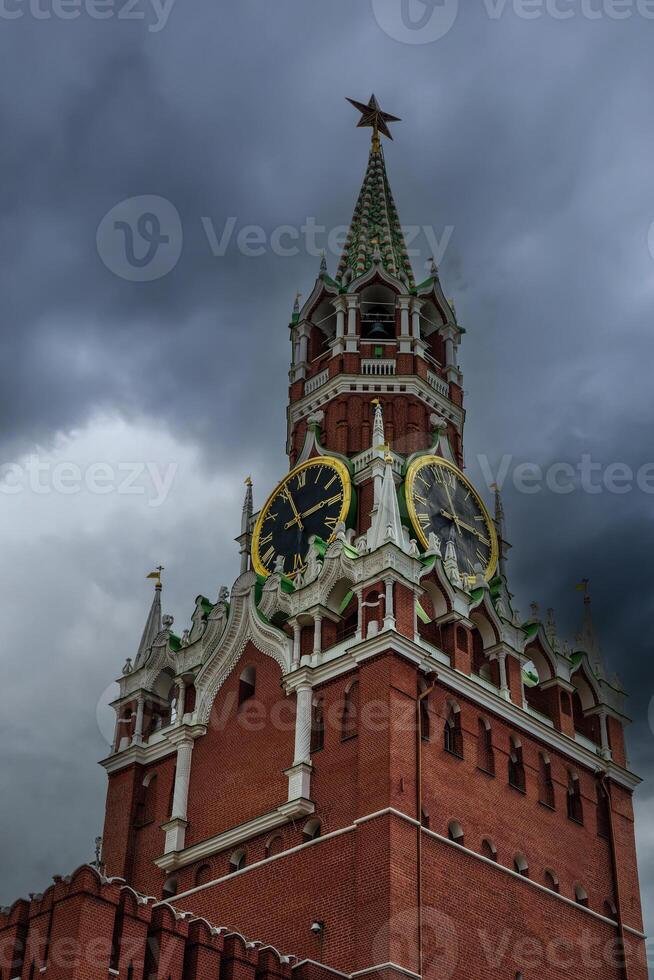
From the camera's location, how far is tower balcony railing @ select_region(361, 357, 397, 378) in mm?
56656

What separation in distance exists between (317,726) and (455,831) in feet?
16.7

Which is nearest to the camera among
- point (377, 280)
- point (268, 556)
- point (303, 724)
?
point (303, 724)

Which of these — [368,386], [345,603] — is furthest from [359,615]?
[368,386]

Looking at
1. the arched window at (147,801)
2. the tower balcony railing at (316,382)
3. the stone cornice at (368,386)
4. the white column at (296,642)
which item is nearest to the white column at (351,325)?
the tower balcony railing at (316,382)

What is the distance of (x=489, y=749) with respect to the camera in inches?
1764

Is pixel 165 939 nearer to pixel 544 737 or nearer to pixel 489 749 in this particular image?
→ pixel 489 749

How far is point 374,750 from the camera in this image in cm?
4072

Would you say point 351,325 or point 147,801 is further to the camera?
point 351,325

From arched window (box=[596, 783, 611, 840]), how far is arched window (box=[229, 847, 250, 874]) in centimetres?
1215

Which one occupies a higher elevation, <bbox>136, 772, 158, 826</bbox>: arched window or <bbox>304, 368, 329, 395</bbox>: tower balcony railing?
<bbox>304, 368, 329, 395</bbox>: tower balcony railing

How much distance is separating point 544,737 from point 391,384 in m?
15.6

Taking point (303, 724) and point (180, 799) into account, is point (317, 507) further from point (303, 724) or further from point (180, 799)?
point (180, 799)

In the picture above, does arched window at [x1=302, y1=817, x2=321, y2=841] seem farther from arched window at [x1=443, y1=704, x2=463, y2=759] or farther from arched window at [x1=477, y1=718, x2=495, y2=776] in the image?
arched window at [x1=477, y1=718, x2=495, y2=776]

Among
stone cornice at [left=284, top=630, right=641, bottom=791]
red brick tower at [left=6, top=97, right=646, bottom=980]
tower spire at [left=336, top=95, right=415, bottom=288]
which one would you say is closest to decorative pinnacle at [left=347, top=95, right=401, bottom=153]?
tower spire at [left=336, top=95, right=415, bottom=288]
